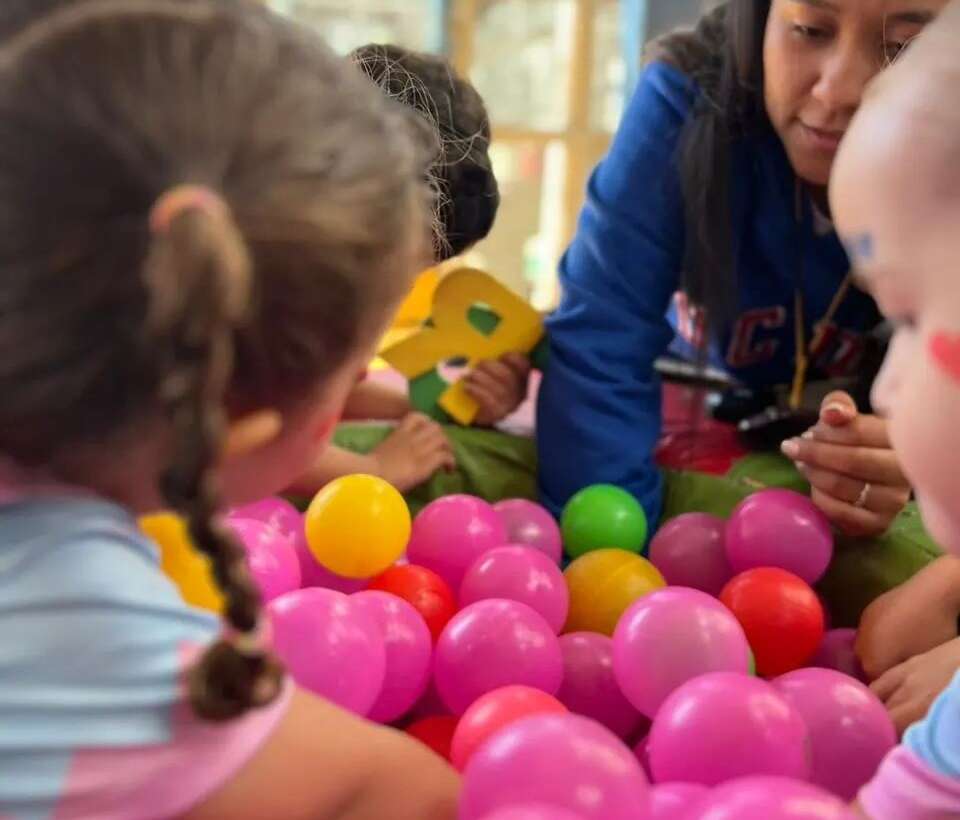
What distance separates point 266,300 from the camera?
0.42m

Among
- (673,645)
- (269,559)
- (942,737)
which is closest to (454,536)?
(269,559)

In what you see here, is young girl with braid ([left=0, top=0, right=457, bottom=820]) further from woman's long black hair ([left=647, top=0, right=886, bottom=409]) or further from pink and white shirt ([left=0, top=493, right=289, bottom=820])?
Result: woman's long black hair ([left=647, top=0, right=886, bottom=409])

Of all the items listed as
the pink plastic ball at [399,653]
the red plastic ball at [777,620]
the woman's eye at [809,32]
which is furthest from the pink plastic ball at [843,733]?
the woman's eye at [809,32]

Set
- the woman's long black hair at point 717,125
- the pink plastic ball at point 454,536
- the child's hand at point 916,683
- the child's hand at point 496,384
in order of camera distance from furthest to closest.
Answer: the child's hand at point 496,384, the woman's long black hair at point 717,125, the pink plastic ball at point 454,536, the child's hand at point 916,683

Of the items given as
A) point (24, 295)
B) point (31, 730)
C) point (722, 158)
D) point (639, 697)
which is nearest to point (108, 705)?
point (31, 730)

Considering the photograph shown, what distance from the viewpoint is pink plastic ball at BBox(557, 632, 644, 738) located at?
831 mm

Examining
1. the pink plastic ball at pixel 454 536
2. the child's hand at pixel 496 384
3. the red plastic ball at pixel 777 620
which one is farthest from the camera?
the child's hand at pixel 496 384

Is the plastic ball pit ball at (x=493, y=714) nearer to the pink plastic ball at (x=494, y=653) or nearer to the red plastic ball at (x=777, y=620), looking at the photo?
the pink plastic ball at (x=494, y=653)

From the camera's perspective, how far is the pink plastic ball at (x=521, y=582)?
887 millimetres

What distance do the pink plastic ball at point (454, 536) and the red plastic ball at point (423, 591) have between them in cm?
3

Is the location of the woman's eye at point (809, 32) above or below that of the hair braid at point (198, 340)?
above

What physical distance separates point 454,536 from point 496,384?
0.33 m

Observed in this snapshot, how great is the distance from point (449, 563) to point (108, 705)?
23.3 inches

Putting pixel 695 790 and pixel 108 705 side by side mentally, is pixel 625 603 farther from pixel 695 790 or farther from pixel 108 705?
pixel 108 705
